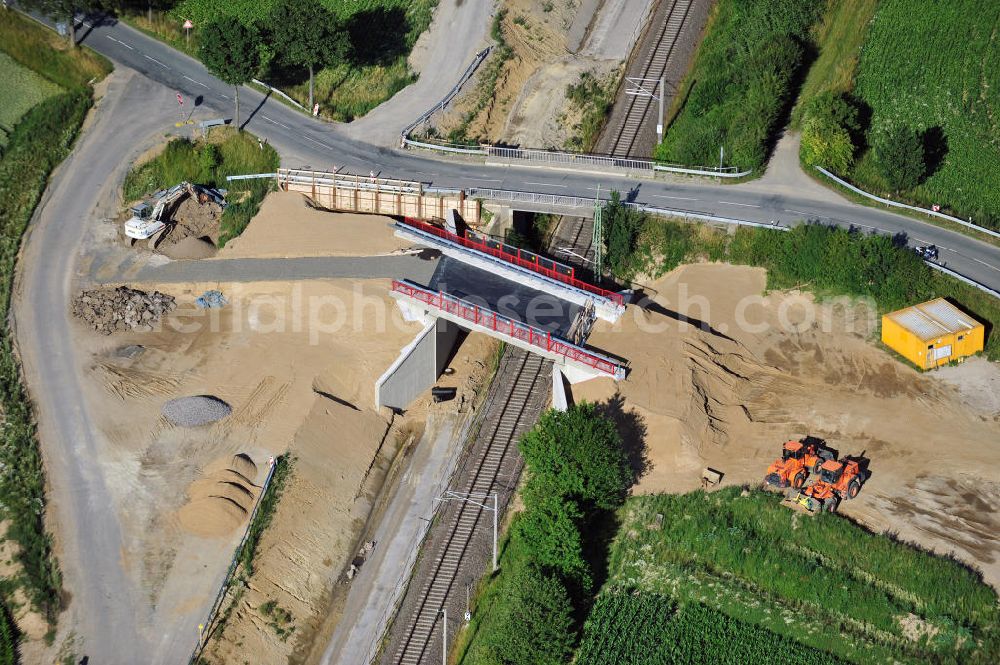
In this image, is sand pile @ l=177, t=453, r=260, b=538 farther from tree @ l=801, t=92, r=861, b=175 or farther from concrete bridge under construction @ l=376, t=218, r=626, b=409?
tree @ l=801, t=92, r=861, b=175

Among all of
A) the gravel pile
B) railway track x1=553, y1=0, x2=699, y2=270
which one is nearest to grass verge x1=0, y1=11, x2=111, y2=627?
the gravel pile

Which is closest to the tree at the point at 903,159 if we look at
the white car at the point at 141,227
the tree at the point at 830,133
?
the tree at the point at 830,133

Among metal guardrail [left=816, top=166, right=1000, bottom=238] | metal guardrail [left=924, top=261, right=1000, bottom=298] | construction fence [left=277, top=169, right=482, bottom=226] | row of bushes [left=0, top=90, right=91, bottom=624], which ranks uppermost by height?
metal guardrail [left=816, top=166, right=1000, bottom=238]

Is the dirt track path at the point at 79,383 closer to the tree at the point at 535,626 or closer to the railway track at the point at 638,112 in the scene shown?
the tree at the point at 535,626

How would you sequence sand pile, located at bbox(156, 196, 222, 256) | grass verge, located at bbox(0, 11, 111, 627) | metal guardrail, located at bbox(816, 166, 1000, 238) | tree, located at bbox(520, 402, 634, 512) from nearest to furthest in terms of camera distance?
grass verge, located at bbox(0, 11, 111, 627) < tree, located at bbox(520, 402, 634, 512) < metal guardrail, located at bbox(816, 166, 1000, 238) < sand pile, located at bbox(156, 196, 222, 256)

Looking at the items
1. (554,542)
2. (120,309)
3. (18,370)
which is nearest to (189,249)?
(120,309)

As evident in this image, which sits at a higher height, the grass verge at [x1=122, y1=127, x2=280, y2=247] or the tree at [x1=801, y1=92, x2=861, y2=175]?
the tree at [x1=801, y1=92, x2=861, y2=175]

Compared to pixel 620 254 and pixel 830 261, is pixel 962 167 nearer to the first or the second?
pixel 830 261
